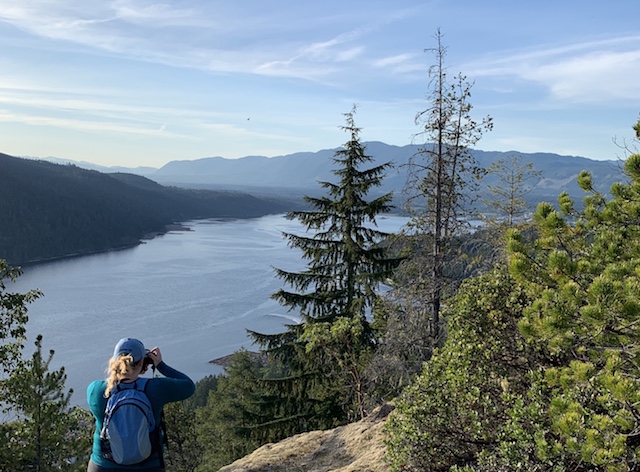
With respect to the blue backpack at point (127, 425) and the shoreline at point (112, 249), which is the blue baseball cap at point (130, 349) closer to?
the blue backpack at point (127, 425)

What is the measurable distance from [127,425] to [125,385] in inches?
8.8

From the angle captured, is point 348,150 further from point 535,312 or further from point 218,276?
point 218,276

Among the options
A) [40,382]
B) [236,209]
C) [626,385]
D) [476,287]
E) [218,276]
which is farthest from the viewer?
[236,209]

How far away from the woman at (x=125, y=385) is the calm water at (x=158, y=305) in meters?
21.9

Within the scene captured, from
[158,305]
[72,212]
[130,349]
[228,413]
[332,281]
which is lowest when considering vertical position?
[228,413]

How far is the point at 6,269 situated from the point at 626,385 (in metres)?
10.6

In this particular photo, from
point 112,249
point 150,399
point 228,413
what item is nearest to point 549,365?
point 150,399

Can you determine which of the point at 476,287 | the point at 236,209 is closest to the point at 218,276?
the point at 476,287

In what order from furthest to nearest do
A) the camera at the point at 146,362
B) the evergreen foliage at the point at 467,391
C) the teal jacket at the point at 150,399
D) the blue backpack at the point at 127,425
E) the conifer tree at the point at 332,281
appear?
the conifer tree at the point at 332,281 < the evergreen foliage at the point at 467,391 < the camera at the point at 146,362 < the teal jacket at the point at 150,399 < the blue backpack at the point at 127,425

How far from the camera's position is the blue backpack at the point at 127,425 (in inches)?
107

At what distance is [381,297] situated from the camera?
11.5 metres

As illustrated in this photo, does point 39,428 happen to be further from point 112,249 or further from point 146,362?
point 112,249

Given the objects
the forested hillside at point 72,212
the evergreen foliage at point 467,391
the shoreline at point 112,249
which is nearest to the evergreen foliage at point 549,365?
the evergreen foliage at point 467,391

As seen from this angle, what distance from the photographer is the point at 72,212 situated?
375 ft
